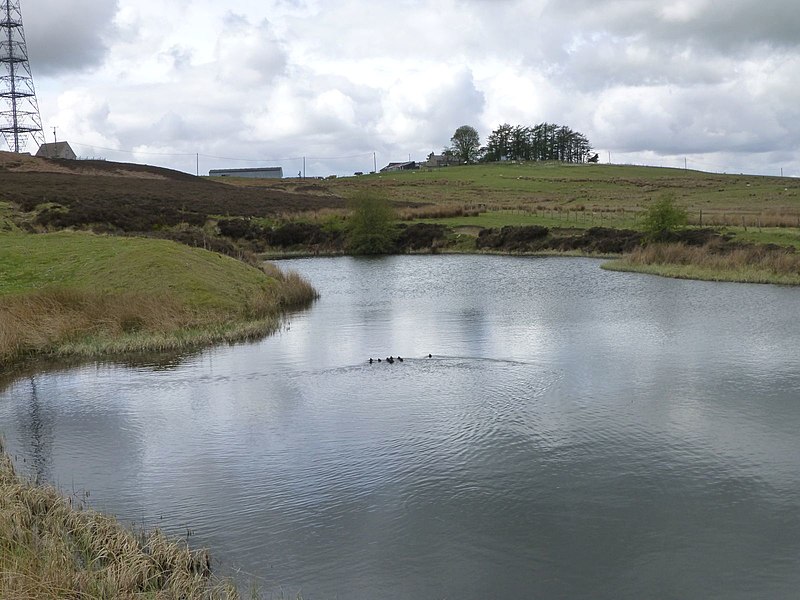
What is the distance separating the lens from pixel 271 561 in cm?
1117

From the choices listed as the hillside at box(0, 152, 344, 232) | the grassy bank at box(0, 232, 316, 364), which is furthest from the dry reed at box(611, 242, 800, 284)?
the hillside at box(0, 152, 344, 232)

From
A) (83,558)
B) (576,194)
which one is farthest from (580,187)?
(83,558)

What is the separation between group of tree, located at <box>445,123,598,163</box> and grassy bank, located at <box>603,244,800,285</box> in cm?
13227

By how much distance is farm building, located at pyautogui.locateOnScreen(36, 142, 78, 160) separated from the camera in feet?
411

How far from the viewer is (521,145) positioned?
181 metres

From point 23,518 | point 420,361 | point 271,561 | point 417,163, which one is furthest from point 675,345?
point 417,163

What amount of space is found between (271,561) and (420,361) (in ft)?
43.5

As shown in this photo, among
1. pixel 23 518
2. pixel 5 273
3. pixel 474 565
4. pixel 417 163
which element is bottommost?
pixel 474 565

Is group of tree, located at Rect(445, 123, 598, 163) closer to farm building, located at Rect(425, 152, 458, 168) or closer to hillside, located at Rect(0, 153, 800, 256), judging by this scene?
farm building, located at Rect(425, 152, 458, 168)

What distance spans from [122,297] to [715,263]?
33.7m

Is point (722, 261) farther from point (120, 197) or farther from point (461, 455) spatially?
point (120, 197)

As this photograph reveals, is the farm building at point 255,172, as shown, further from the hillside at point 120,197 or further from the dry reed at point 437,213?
the dry reed at point 437,213

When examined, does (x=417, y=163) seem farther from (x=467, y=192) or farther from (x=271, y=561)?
(x=271, y=561)

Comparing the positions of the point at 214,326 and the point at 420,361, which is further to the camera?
the point at 214,326
